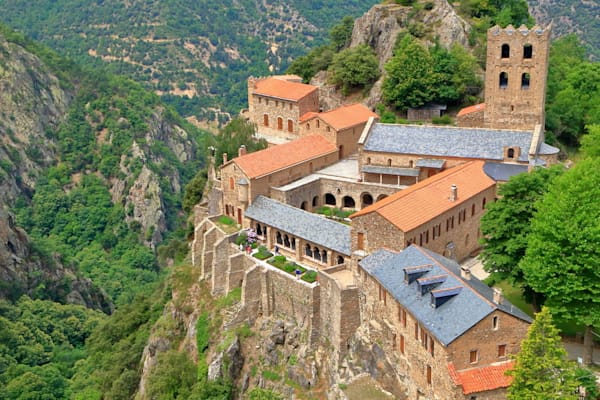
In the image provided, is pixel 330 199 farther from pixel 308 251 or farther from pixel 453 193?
pixel 453 193

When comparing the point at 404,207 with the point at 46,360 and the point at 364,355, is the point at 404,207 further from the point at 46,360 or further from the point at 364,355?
the point at 46,360

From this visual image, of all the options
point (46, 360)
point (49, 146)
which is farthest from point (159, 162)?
point (46, 360)

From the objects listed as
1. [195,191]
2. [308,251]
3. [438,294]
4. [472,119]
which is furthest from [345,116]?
[438,294]

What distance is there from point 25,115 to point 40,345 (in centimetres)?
8353

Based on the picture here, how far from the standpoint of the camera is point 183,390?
6088 centimetres

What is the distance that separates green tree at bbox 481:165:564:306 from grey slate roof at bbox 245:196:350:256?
33.9 ft

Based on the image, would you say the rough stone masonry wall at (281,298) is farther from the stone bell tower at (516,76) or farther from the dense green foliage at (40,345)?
the dense green foliage at (40,345)

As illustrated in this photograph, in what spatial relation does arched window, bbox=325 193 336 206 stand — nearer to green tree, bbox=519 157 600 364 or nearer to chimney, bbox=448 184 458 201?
chimney, bbox=448 184 458 201

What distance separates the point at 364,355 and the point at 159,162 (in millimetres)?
124258

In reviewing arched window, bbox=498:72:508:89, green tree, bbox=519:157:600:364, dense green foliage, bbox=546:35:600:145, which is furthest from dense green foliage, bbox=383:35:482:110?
green tree, bbox=519:157:600:364

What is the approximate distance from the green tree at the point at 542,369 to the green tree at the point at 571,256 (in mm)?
5485

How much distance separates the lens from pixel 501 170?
2506 inches

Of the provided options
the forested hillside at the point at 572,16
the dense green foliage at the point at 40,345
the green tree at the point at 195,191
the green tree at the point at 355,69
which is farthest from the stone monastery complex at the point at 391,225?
the forested hillside at the point at 572,16

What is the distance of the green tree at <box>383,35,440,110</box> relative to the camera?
272 ft
